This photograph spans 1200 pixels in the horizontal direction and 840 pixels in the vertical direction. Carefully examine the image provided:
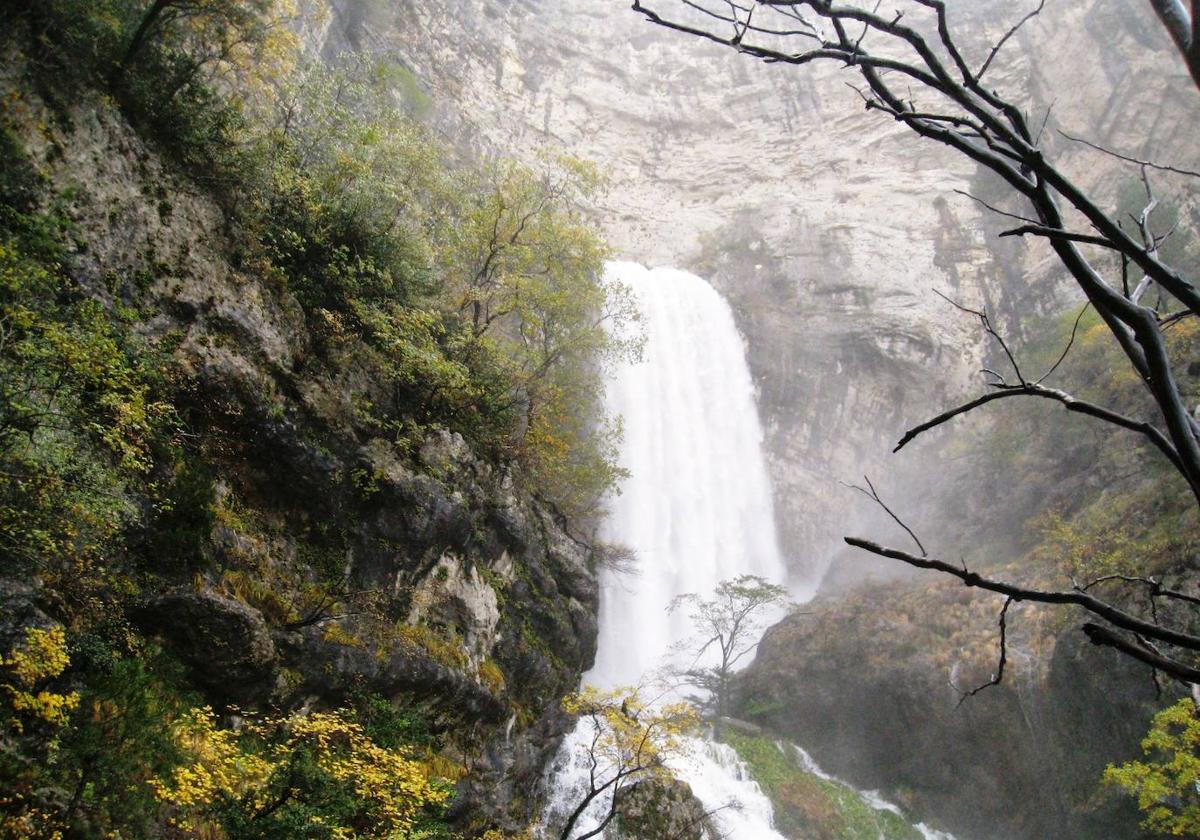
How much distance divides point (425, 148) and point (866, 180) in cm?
3332

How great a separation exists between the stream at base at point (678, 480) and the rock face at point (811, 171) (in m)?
1.52

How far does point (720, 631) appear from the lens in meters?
22.8

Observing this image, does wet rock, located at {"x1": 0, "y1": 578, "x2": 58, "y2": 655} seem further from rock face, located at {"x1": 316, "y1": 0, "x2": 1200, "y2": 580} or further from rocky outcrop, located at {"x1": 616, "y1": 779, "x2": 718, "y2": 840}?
rock face, located at {"x1": 316, "y1": 0, "x2": 1200, "y2": 580}

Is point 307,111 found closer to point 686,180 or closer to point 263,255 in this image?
point 263,255

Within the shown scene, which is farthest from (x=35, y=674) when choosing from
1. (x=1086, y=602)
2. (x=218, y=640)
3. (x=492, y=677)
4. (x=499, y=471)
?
(x=499, y=471)

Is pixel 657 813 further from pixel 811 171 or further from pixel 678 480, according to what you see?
pixel 811 171

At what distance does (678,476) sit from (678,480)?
18cm

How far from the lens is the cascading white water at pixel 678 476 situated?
2469 cm

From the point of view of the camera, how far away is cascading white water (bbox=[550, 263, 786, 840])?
2469 centimetres

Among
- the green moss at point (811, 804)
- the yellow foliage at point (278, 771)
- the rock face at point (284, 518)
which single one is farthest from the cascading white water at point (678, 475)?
the yellow foliage at point (278, 771)

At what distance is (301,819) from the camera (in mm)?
5539

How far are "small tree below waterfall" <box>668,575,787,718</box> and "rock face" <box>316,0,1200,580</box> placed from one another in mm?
7865

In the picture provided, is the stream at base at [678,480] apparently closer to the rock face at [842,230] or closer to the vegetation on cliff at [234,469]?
the rock face at [842,230]

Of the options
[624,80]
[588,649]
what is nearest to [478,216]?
[588,649]
